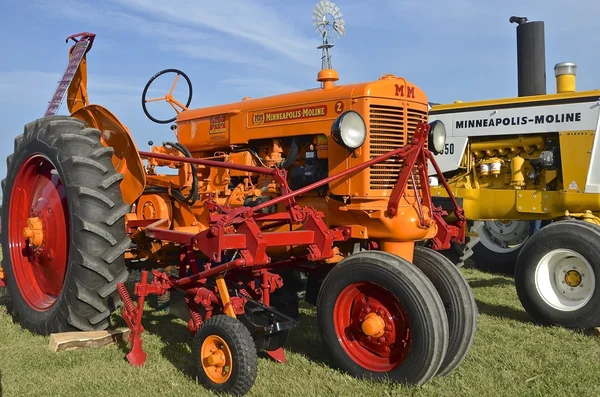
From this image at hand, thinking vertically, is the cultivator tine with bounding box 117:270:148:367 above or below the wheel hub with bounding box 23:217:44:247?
below

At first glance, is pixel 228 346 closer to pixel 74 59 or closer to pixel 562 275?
pixel 562 275

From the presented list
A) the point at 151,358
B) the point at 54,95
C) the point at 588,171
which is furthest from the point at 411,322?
the point at 54,95

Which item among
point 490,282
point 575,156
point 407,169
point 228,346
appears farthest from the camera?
point 490,282

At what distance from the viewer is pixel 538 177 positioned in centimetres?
696

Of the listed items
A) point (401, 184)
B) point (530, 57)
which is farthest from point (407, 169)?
point (530, 57)

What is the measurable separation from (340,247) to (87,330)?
76.6 inches

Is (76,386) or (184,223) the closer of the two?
(76,386)

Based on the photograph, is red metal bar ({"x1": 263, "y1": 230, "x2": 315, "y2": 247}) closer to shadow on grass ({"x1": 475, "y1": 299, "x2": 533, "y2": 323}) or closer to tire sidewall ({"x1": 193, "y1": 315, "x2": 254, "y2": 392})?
tire sidewall ({"x1": 193, "y1": 315, "x2": 254, "y2": 392})

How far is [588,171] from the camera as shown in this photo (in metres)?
6.38

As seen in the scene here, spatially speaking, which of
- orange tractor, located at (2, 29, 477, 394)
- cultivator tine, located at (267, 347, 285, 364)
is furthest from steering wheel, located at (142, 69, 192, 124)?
cultivator tine, located at (267, 347, 285, 364)

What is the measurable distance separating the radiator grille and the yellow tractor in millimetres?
1243

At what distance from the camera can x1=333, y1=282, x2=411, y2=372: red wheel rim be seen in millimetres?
3723

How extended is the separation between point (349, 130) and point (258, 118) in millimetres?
1244

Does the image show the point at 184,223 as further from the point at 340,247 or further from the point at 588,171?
the point at 588,171
